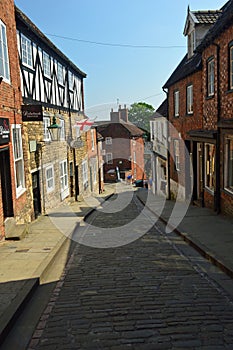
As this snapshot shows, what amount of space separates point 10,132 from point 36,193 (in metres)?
4.28

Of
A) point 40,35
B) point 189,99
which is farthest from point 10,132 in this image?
point 189,99

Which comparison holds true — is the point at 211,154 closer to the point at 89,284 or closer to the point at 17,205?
the point at 17,205

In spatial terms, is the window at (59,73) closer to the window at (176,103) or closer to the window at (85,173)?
the window at (176,103)

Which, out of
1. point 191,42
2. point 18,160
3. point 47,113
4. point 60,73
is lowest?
point 18,160

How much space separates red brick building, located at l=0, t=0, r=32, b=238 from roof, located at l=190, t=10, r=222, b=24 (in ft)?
29.7

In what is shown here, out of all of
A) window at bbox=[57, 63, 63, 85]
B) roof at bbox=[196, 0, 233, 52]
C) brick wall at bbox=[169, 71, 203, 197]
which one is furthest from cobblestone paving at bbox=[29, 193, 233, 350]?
window at bbox=[57, 63, 63, 85]

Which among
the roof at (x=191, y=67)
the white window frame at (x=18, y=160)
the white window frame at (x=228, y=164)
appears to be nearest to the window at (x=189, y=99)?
the roof at (x=191, y=67)

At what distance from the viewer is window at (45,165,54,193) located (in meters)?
15.5

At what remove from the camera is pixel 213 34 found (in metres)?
12.2

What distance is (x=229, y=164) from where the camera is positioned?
478 inches

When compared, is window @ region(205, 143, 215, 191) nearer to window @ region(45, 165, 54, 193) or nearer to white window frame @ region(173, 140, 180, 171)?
white window frame @ region(173, 140, 180, 171)

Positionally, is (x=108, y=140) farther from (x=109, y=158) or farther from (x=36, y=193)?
(x=36, y=193)

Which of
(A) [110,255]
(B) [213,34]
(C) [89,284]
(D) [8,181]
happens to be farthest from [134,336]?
(B) [213,34]

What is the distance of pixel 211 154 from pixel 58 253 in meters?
8.09
